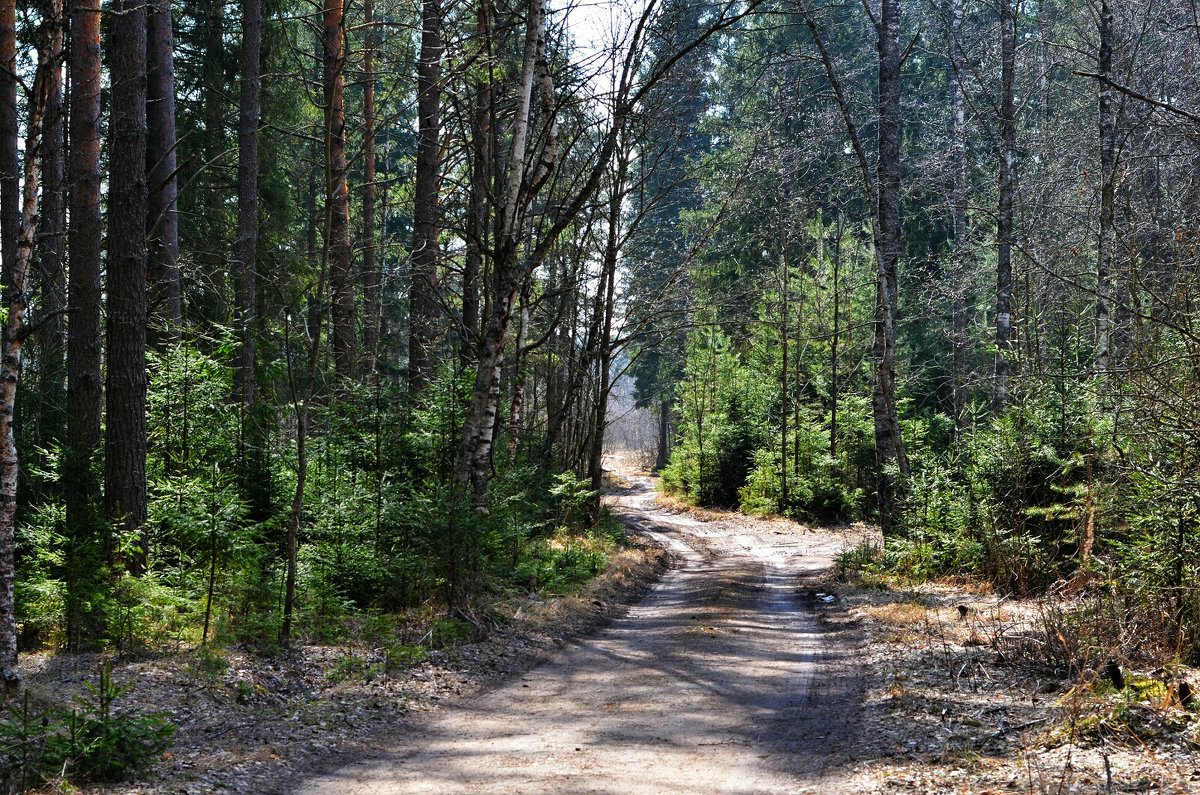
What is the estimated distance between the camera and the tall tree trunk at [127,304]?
346 inches

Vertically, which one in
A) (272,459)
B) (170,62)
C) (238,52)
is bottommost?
(272,459)

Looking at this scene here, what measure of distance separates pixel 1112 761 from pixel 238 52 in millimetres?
18791

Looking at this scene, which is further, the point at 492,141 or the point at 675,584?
the point at 675,584

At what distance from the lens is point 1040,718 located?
232 inches

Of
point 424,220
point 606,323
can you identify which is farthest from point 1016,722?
point 606,323

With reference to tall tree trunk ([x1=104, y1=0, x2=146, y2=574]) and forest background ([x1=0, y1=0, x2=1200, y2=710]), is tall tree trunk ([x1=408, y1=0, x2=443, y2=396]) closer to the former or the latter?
forest background ([x1=0, y1=0, x2=1200, y2=710])

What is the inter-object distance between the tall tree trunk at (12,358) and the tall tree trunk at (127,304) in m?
2.90

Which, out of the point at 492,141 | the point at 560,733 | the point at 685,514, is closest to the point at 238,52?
the point at 492,141

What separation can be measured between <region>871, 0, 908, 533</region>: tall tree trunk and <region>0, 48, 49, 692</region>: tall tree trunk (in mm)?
12424

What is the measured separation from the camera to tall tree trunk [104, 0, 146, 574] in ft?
28.8

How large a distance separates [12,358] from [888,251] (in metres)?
13.1

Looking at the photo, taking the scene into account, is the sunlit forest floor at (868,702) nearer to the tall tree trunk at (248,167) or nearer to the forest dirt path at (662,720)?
the forest dirt path at (662,720)

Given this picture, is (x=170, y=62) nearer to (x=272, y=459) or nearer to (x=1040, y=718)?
(x=272, y=459)

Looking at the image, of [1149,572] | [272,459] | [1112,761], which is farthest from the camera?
[272,459]
